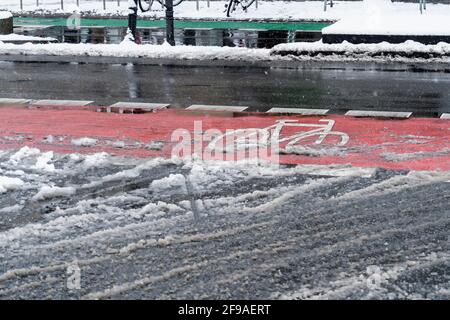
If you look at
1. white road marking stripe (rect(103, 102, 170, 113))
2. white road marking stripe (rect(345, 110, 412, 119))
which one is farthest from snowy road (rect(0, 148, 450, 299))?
white road marking stripe (rect(103, 102, 170, 113))

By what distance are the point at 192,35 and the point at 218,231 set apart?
14.4 meters

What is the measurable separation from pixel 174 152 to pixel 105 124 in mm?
1897

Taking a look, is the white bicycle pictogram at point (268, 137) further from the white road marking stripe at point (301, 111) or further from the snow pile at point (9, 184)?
the snow pile at point (9, 184)

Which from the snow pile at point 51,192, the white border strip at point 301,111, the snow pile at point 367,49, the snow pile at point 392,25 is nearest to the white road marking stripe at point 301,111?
the white border strip at point 301,111

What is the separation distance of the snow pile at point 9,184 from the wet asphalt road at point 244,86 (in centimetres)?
423

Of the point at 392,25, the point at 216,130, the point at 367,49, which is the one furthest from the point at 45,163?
the point at 392,25

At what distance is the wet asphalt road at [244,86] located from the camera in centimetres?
1185

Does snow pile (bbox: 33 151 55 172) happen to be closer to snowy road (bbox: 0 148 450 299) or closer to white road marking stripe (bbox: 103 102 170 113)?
snowy road (bbox: 0 148 450 299)

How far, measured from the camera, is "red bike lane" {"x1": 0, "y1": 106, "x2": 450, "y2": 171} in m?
8.64

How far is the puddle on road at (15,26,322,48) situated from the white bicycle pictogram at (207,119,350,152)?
8.15 m

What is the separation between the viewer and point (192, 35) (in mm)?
20438

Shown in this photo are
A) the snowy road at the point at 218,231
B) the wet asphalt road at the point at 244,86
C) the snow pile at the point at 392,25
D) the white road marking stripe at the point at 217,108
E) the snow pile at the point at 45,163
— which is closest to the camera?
the snowy road at the point at 218,231
